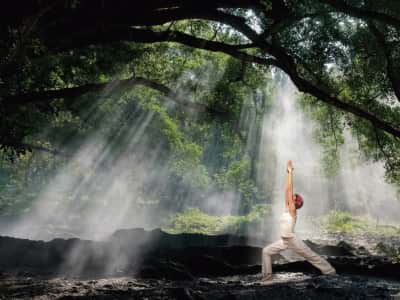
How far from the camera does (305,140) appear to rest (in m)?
61.7

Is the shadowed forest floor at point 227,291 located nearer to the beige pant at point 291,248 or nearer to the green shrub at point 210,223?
the beige pant at point 291,248

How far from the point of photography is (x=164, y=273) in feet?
Answer: 35.1

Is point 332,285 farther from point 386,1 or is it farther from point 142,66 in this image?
point 142,66

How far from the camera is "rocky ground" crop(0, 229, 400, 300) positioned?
7.27m

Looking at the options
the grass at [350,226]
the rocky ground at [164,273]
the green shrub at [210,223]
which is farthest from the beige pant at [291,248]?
the grass at [350,226]

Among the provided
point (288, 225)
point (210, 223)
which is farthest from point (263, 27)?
point (210, 223)

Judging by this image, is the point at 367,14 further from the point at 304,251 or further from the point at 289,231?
the point at 304,251

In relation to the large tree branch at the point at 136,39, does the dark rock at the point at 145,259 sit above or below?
below

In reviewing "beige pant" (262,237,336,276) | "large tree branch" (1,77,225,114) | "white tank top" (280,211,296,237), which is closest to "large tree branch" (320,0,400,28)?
"white tank top" (280,211,296,237)

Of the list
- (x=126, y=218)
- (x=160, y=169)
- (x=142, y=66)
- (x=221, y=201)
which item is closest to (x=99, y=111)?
(x=142, y=66)

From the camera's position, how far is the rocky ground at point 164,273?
7266 millimetres

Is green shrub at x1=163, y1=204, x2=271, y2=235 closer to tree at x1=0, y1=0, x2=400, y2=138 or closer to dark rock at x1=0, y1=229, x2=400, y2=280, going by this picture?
dark rock at x1=0, y1=229, x2=400, y2=280

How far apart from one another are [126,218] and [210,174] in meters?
14.9

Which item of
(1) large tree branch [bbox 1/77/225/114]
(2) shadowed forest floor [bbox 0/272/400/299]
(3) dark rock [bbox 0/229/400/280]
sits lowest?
(2) shadowed forest floor [bbox 0/272/400/299]
